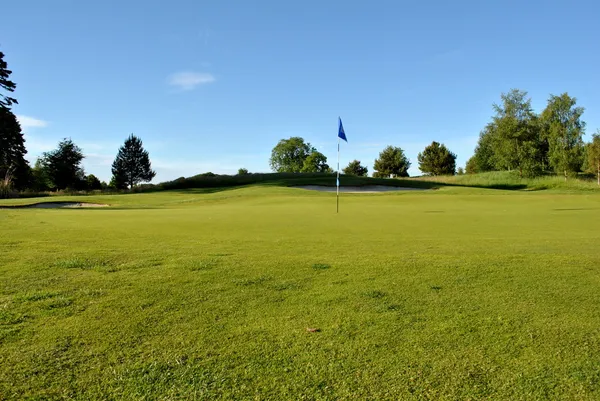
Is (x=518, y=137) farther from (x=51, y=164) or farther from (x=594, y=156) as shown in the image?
(x=51, y=164)

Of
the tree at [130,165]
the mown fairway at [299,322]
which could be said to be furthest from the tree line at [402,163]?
the mown fairway at [299,322]

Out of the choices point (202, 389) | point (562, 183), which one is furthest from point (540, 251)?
point (562, 183)

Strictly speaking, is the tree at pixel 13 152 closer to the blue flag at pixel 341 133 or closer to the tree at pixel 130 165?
the tree at pixel 130 165

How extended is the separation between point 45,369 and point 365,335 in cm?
256

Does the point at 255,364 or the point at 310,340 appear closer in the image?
the point at 255,364

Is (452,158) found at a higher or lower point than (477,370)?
higher

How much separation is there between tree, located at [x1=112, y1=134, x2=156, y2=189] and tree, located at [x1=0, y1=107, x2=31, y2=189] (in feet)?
59.2

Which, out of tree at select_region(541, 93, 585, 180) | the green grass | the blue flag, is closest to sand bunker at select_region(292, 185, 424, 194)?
the green grass

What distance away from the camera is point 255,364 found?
3.27 metres

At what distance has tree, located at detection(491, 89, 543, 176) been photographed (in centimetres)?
5472

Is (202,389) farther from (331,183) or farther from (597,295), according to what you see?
(331,183)

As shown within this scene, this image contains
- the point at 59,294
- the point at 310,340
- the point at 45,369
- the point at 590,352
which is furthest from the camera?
the point at 59,294

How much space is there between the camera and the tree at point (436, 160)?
93.1 m

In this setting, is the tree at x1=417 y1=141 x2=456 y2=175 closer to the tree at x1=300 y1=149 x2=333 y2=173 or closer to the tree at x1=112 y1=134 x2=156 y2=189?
the tree at x1=300 y1=149 x2=333 y2=173
